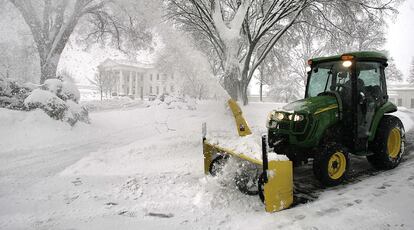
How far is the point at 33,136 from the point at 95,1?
11827mm

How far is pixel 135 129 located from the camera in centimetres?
1073

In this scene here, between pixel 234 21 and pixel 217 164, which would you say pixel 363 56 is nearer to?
pixel 217 164

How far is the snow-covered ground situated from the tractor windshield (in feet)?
5.08

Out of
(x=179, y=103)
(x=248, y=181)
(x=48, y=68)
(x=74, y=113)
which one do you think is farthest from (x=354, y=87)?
(x=48, y=68)

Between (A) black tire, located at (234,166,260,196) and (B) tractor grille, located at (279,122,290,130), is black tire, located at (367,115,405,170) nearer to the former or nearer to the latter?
(B) tractor grille, located at (279,122,290,130)

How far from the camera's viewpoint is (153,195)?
14.8 feet

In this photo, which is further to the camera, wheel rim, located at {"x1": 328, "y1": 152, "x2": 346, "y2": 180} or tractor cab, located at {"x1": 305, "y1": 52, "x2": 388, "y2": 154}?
tractor cab, located at {"x1": 305, "y1": 52, "x2": 388, "y2": 154}

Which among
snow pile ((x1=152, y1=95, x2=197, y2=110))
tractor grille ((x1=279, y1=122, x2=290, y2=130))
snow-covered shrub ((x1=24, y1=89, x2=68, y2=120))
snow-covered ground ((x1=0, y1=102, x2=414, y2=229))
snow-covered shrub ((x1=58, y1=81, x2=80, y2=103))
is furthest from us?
snow pile ((x1=152, y1=95, x2=197, y2=110))

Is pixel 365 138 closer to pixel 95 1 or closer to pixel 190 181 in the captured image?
pixel 190 181

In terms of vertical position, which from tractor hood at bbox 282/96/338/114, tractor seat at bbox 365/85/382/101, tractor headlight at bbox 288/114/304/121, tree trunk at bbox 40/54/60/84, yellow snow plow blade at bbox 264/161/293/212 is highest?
tree trunk at bbox 40/54/60/84

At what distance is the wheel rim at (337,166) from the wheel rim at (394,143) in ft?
5.67

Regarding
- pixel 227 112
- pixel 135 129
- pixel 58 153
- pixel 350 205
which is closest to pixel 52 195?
pixel 58 153

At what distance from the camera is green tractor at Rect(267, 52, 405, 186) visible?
15.0 feet

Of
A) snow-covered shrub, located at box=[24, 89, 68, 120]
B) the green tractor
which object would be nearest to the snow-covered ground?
the green tractor
